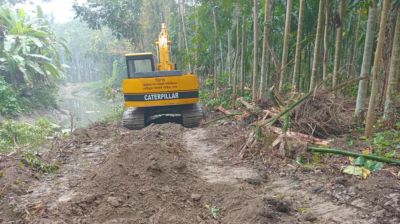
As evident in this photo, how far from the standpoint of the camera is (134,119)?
1095 cm

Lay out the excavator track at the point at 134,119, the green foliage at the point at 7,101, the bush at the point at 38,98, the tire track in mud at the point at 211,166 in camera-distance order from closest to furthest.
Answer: the tire track in mud at the point at 211,166 → the excavator track at the point at 134,119 → the green foliage at the point at 7,101 → the bush at the point at 38,98

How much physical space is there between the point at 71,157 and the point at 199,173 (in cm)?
292

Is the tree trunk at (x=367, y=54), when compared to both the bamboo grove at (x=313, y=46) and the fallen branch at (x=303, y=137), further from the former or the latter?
the fallen branch at (x=303, y=137)

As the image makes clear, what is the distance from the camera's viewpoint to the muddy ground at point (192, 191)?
399 cm

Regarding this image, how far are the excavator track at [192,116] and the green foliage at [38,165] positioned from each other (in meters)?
4.68

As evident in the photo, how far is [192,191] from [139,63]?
26.6 ft

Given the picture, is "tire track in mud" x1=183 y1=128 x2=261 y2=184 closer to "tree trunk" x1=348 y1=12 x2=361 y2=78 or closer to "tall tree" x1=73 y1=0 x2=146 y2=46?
"tree trunk" x1=348 y1=12 x2=361 y2=78

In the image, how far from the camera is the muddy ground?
3992 mm

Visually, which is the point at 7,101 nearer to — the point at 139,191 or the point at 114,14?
the point at 114,14

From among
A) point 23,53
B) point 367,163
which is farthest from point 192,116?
point 23,53

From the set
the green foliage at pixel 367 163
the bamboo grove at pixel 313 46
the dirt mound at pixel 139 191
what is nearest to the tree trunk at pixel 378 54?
the bamboo grove at pixel 313 46

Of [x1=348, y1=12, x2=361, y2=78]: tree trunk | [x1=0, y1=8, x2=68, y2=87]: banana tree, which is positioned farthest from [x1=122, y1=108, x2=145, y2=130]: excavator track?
[x1=0, y1=8, x2=68, y2=87]: banana tree

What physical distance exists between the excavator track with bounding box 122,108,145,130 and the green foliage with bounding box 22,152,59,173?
4341 mm

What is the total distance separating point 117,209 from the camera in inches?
171
